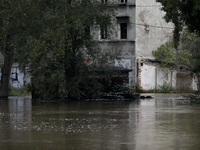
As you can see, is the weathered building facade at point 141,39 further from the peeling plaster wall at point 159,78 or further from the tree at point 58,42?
the tree at point 58,42

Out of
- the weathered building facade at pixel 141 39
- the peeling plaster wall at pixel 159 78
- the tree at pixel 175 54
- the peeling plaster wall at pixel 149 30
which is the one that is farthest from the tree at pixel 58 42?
the tree at pixel 175 54

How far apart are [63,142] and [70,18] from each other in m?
15.0

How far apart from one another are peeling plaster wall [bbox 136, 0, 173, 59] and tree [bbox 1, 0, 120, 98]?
625 inches

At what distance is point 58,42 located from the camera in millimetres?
19969

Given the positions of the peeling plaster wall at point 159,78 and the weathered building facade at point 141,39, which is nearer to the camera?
the weathered building facade at point 141,39

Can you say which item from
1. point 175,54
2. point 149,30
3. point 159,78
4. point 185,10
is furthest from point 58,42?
point 175,54

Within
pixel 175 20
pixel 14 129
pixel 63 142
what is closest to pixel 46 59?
pixel 175 20

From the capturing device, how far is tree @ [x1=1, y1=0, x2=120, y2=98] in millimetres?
20297

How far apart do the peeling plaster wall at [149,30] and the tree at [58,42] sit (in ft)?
52.1

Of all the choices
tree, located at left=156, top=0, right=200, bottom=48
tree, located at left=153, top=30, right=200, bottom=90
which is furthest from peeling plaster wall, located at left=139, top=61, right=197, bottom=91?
tree, located at left=156, top=0, right=200, bottom=48

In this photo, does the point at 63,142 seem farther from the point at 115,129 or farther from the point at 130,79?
the point at 130,79

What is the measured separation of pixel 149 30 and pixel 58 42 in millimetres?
20895

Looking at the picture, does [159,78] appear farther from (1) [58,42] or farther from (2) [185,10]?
(2) [185,10]

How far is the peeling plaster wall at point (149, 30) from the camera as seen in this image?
38344 mm
